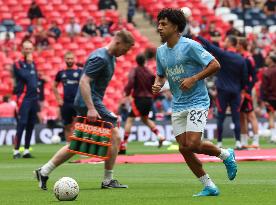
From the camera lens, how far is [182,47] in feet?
39.1

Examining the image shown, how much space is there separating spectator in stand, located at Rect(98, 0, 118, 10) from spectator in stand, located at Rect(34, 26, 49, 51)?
4.56 meters

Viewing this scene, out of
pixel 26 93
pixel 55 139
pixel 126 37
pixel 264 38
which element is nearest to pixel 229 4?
pixel 264 38

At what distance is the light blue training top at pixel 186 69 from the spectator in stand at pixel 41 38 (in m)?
22.1

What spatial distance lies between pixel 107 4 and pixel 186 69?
→ 2685cm

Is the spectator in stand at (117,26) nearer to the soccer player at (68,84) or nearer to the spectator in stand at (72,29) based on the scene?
the spectator in stand at (72,29)

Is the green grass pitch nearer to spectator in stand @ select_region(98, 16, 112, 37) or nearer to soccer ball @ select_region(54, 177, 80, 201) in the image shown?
soccer ball @ select_region(54, 177, 80, 201)

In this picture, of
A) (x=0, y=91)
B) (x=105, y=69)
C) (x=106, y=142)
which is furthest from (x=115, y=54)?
(x=0, y=91)

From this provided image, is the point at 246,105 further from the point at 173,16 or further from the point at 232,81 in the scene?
the point at 173,16

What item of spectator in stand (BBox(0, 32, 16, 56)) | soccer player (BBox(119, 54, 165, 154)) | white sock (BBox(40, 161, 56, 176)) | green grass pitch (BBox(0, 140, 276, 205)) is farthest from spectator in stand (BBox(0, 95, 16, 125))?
white sock (BBox(40, 161, 56, 176))

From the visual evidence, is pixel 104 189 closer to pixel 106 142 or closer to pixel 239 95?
pixel 106 142

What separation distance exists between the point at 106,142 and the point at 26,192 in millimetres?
1268

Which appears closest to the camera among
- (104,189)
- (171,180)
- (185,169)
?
(104,189)

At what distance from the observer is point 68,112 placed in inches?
914

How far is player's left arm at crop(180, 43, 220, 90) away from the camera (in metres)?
11.5
